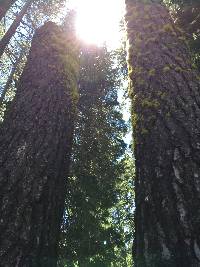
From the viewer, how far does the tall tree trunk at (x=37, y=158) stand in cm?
386

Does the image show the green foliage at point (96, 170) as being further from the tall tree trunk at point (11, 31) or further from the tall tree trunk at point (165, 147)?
the tall tree trunk at point (165, 147)

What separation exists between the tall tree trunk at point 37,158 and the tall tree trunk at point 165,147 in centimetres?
104

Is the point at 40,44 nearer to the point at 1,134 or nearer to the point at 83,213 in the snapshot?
the point at 1,134

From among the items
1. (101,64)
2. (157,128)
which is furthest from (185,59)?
(101,64)

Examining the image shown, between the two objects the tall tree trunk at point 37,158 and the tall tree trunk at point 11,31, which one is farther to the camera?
the tall tree trunk at point 11,31

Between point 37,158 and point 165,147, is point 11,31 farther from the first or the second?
point 165,147

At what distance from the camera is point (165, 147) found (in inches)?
147

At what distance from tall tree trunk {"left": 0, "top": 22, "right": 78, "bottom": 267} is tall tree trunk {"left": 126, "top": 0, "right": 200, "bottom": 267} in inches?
41.1

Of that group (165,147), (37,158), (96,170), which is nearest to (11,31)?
(96,170)

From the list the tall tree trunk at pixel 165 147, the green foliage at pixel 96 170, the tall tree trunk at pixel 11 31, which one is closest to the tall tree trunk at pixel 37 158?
the tall tree trunk at pixel 165 147

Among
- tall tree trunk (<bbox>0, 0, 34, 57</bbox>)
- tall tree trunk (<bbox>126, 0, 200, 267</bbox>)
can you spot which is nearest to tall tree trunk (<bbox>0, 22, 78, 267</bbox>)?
tall tree trunk (<bbox>126, 0, 200, 267</bbox>)

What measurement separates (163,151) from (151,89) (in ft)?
3.17

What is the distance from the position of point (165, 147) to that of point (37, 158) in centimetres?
160

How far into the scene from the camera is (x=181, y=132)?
376 centimetres
